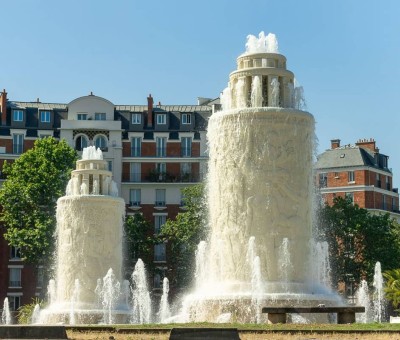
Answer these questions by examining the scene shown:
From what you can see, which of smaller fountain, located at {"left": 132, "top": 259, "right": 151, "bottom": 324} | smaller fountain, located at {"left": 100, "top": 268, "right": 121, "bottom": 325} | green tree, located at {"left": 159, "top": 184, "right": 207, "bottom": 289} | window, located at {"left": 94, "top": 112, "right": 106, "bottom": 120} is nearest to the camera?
smaller fountain, located at {"left": 100, "top": 268, "right": 121, "bottom": 325}

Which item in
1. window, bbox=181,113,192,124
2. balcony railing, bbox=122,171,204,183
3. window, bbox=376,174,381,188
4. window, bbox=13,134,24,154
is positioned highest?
→ window, bbox=181,113,192,124

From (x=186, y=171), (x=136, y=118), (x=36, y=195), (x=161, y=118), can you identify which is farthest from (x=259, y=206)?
(x=161, y=118)

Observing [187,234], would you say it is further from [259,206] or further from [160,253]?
[259,206]

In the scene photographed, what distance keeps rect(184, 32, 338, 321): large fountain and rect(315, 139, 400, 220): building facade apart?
5344 centimetres

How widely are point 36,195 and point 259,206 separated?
121 feet

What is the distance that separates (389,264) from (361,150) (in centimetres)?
2415

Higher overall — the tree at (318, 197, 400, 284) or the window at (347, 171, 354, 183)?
the window at (347, 171, 354, 183)

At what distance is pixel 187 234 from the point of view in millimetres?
63031

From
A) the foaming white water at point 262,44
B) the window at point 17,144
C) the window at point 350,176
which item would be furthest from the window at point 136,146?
the foaming white water at point 262,44

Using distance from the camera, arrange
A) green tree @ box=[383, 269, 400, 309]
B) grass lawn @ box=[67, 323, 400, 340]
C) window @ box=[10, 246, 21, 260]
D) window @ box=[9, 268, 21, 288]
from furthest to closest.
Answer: window @ box=[10, 246, 21, 260] → window @ box=[9, 268, 21, 288] → green tree @ box=[383, 269, 400, 309] → grass lawn @ box=[67, 323, 400, 340]

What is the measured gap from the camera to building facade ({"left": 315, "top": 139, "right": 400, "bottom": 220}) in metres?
83.2

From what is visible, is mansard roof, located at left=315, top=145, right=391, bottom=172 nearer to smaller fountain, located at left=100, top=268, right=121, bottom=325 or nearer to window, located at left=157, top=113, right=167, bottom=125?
window, located at left=157, top=113, right=167, bottom=125

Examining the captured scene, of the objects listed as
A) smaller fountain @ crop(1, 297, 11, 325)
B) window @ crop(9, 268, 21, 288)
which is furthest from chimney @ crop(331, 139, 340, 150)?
smaller fountain @ crop(1, 297, 11, 325)

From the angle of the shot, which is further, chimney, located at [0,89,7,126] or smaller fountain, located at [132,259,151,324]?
chimney, located at [0,89,7,126]
